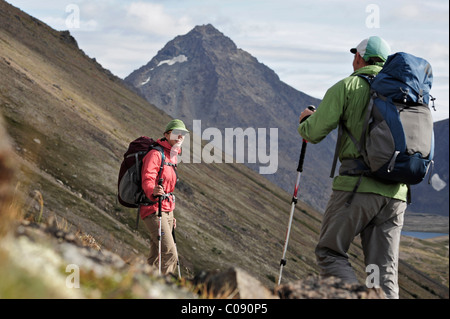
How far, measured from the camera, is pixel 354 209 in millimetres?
6301

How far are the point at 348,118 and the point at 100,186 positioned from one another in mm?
30790

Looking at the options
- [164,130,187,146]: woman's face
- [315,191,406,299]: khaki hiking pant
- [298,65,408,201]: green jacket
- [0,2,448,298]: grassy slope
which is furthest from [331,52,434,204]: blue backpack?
[164,130,187,146]: woman's face

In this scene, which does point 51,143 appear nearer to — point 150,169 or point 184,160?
point 150,169

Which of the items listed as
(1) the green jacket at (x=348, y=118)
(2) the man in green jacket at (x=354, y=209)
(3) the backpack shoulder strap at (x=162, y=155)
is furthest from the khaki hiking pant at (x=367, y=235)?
(3) the backpack shoulder strap at (x=162, y=155)

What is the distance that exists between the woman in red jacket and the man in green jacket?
10.4ft

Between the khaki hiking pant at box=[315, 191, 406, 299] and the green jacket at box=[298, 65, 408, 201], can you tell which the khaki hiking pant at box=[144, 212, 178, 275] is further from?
the green jacket at box=[298, 65, 408, 201]

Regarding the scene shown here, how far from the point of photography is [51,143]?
37.2m

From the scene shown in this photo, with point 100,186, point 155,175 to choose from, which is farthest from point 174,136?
point 100,186

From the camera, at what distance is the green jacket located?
20.8ft

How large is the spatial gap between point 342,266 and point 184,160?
79.4m

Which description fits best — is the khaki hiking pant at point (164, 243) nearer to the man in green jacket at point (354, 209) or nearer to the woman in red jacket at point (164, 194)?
the woman in red jacket at point (164, 194)

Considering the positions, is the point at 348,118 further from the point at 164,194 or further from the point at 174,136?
the point at 164,194

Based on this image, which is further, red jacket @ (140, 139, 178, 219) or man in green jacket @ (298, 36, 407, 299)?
red jacket @ (140, 139, 178, 219)

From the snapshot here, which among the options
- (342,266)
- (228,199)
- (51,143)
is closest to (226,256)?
(51,143)
